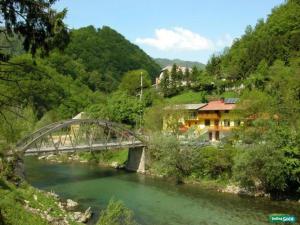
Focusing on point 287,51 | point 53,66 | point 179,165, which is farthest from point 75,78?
point 179,165

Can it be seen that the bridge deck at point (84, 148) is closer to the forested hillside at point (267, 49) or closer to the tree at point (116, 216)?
the tree at point (116, 216)

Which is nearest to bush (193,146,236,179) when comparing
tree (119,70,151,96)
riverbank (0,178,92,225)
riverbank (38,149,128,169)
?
riverbank (38,149,128,169)

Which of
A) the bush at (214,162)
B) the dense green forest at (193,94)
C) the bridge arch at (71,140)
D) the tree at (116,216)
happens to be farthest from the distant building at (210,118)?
the tree at (116,216)

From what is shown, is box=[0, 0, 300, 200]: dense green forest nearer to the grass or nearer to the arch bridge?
the grass

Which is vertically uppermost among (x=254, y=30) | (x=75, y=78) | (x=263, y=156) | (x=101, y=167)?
(x=254, y=30)

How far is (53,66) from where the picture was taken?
97.9 metres

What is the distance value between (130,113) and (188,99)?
13806 millimetres

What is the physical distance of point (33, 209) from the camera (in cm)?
2370

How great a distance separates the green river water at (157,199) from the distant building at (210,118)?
42.8ft

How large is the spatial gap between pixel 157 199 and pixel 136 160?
15687mm

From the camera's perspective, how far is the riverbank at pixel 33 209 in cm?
1962

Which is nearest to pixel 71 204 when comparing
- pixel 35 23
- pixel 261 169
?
pixel 261 169

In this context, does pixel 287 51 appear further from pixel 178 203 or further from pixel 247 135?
pixel 178 203

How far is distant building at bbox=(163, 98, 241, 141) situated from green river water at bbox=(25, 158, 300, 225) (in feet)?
42.8
